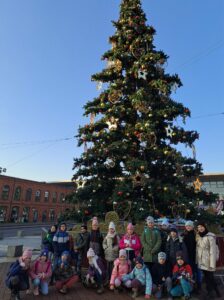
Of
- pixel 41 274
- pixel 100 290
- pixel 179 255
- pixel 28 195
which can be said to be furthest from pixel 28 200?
pixel 179 255

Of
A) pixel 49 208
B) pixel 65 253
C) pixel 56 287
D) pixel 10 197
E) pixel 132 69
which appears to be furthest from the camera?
pixel 49 208

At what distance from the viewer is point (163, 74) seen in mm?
11680

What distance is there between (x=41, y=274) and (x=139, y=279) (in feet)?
7.61

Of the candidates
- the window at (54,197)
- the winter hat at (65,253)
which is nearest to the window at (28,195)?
the window at (54,197)

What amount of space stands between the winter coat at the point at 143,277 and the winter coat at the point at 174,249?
2.24 ft

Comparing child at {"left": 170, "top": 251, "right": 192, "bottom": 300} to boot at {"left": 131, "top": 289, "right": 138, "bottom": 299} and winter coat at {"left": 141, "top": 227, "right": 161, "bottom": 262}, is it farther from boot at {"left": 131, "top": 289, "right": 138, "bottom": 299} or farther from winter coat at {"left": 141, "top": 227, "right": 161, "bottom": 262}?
boot at {"left": 131, "top": 289, "right": 138, "bottom": 299}

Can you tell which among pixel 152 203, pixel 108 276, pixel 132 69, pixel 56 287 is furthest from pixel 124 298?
pixel 132 69

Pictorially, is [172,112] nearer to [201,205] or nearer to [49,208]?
[201,205]

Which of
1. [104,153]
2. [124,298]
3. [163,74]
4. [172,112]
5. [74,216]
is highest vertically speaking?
[163,74]

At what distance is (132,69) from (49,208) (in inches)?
1903

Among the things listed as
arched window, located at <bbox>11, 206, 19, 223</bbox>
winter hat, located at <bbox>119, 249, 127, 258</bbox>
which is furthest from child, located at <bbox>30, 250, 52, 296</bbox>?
arched window, located at <bbox>11, 206, 19, 223</bbox>

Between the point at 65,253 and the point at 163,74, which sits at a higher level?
the point at 163,74

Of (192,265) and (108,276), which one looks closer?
(192,265)

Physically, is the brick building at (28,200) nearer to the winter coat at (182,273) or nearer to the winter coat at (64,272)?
the winter coat at (64,272)
